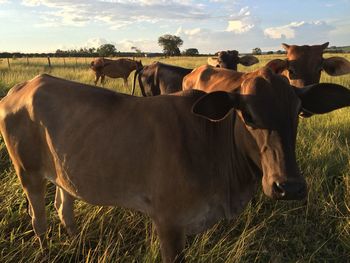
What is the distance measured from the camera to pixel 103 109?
3.30 m

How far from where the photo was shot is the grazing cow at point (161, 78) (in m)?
8.90

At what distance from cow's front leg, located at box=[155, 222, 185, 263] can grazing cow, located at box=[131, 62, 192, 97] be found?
5.97 m

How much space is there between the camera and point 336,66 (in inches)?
247

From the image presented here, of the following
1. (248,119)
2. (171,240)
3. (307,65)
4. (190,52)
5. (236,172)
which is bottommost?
(190,52)

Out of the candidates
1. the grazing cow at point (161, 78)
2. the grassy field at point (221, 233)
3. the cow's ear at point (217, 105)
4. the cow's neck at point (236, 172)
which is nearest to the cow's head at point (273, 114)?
the cow's ear at point (217, 105)

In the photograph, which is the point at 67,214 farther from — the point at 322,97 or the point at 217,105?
the point at 322,97

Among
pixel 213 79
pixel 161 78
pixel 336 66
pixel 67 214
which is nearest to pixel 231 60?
pixel 161 78

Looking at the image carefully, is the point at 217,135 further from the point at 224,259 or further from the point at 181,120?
the point at 224,259

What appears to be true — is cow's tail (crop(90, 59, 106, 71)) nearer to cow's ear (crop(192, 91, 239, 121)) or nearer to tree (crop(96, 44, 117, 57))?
cow's ear (crop(192, 91, 239, 121))

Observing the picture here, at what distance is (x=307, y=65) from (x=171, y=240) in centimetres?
427

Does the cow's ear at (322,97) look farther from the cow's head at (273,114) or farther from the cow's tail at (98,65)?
the cow's tail at (98,65)

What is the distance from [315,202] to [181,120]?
2386mm

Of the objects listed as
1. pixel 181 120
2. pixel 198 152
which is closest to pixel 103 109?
pixel 181 120

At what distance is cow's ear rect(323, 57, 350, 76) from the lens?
611cm
